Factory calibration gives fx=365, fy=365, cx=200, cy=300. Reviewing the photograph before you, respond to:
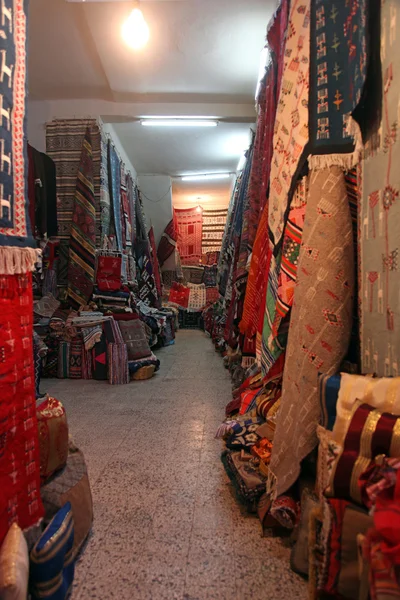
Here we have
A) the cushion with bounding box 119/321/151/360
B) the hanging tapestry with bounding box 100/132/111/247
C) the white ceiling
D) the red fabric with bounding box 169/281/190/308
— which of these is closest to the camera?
the white ceiling

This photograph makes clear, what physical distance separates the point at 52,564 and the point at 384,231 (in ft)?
4.34

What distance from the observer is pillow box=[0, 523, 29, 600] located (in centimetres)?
84

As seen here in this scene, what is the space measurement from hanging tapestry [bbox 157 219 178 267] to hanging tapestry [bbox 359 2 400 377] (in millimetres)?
6609

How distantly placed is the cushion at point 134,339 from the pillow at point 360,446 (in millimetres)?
3026

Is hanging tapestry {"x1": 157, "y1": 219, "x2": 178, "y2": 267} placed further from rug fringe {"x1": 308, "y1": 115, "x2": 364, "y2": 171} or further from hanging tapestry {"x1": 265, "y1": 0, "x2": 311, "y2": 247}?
rug fringe {"x1": 308, "y1": 115, "x2": 364, "y2": 171}

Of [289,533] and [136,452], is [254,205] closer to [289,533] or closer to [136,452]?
[136,452]

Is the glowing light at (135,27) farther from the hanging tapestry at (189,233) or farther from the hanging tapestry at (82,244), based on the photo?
the hanging tapestry at (189,233)

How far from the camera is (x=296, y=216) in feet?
5.00

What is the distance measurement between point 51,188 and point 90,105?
1.30 m

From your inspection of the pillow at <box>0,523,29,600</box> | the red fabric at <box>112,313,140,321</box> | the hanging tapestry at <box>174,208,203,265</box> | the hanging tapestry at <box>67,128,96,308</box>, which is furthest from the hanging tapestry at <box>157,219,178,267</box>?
the pillow at <box>0,523,29,600</box>

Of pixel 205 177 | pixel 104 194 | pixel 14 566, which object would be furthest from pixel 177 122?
pixel 14 566

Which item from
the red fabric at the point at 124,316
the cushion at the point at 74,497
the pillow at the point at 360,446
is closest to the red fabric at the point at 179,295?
the red fabric at the point at 124,316

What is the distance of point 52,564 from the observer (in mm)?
980

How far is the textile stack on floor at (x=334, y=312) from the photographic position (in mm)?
869
